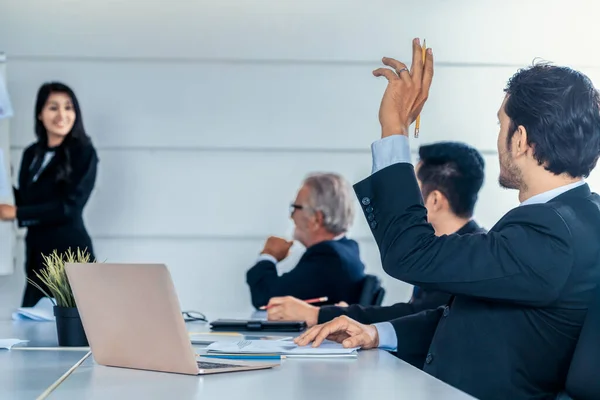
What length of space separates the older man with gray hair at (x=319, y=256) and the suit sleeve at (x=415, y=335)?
1.26 m

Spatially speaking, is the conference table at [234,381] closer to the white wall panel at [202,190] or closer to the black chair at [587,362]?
the black chair at [587,362]

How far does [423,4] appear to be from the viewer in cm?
471

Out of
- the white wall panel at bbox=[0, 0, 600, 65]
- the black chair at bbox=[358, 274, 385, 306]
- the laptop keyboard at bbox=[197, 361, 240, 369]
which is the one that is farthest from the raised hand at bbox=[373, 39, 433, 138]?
A: the white wall panel at bbox=[0, 0, 600, 65]

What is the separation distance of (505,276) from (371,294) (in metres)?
1.66

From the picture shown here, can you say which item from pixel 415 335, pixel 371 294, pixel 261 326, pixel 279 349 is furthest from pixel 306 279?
pixel 279 349

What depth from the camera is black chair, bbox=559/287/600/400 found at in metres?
1.43

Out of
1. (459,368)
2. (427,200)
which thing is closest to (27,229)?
(427,200)

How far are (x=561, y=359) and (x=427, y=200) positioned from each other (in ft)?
4.09

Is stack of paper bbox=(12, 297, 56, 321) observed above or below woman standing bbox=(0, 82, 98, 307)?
below

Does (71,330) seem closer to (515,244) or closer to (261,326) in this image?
(261,326)

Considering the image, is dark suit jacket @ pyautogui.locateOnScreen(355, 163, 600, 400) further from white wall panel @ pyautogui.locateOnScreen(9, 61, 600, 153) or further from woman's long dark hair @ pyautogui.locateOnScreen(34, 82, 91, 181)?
white wall panel @ pyautogui.locateOnScreen(9, 61, 600, 153)

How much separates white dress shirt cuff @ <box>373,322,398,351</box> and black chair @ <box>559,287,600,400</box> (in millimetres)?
453

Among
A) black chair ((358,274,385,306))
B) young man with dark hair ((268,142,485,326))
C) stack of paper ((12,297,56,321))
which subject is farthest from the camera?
black chair ((358,274,385,306))

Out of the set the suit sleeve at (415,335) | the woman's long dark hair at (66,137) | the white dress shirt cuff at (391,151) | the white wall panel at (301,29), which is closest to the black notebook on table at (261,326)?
the suit sleeve at (415,335)
